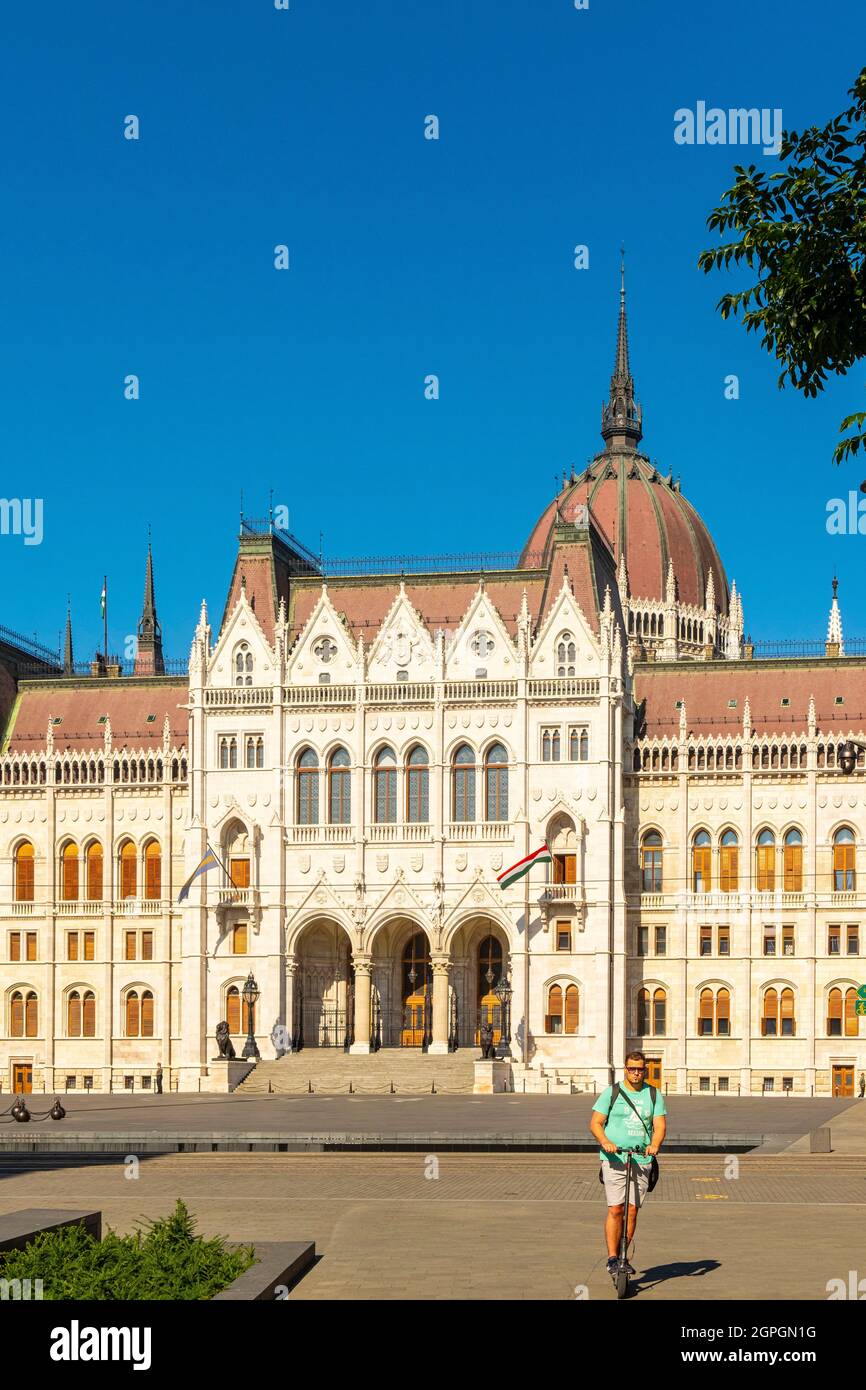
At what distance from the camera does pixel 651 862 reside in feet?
280

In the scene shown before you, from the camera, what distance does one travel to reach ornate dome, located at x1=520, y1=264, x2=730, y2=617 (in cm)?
11319

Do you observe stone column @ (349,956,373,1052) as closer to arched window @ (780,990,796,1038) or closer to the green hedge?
arched window @ (780,990,796,1038)

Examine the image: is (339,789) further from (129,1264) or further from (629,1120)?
(129,1264)

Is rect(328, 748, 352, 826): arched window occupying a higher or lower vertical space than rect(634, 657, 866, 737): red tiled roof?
lower

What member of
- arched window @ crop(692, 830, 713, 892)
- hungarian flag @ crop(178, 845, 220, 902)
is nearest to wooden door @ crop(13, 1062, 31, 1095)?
hungarian flag @ crop(178, 845, 220, 902)

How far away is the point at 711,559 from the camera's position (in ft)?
386

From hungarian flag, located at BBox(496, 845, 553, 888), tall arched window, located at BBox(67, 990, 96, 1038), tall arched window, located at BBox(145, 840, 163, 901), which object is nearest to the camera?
hungarian flag, located at BBox(496, 845, 553, 888)

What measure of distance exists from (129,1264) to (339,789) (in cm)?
6467

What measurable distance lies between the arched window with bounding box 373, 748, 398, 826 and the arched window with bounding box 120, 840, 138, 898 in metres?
12.1

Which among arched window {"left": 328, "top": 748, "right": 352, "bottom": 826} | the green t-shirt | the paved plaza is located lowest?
the paved plaza

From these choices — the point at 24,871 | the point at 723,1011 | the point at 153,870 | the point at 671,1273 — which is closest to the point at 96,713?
the point at 24,871

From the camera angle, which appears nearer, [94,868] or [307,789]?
[307,789]
